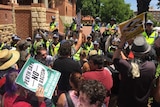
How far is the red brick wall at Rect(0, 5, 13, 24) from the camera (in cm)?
1567

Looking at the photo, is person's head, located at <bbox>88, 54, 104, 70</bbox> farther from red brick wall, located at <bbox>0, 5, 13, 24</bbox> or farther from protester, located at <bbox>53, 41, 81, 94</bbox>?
red brick wall, located at <bbox>0, 5, 13, 24</bbox>

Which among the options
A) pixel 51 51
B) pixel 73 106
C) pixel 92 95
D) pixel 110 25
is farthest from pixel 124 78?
pixel 110 25

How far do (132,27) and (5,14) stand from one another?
44.8 ft

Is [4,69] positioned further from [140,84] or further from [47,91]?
[140,84]

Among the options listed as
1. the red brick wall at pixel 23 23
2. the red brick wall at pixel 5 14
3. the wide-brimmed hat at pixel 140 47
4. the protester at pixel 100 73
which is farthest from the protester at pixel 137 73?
the red brick wall at pixel 23 23

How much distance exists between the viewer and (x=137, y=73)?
11.7 feet

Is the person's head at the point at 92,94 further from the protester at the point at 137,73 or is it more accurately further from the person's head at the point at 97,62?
the person's head at the point at 97,62

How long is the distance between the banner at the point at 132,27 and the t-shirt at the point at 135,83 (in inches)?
13.8

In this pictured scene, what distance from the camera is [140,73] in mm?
3609

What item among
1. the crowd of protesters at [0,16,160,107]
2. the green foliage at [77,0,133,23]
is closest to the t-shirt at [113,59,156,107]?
the crowd of protesters at [0,16,160,107]

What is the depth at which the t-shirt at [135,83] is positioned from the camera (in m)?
3.61

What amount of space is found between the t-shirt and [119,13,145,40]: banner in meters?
0.35

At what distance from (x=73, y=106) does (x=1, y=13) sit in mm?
13153

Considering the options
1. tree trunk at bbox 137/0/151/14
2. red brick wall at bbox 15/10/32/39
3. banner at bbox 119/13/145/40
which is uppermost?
tree trunk at bbox 137/0/151/14
